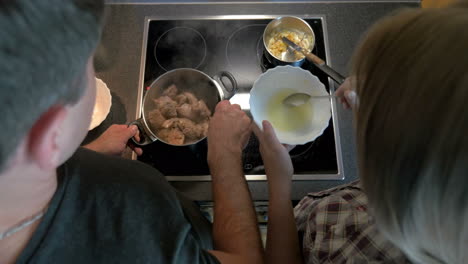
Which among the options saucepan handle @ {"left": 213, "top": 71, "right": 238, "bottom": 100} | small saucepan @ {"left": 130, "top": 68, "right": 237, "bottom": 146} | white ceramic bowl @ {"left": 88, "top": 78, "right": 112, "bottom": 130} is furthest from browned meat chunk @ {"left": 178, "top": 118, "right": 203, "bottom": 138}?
white ceramic bowl @ {"left": 88, "top": 78, "right": 112, "bottom": 130}

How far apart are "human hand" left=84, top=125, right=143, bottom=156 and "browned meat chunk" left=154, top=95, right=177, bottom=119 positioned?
8cm

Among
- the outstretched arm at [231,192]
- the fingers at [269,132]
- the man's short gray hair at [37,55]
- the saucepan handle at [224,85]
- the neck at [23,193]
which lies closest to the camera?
the man's short gray hair at [37,55]

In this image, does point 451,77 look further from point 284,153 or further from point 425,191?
point 284,153

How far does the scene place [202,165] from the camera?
0.86 meters

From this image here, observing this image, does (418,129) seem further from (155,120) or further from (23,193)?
(155,120)

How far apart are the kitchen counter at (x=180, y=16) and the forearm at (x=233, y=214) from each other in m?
0.34

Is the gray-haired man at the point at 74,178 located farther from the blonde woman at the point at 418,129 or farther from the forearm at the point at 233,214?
the blonde woman at the point at 418,129

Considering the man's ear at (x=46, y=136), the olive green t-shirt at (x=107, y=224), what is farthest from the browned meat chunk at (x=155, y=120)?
the man's ear at (x=46, y=136)

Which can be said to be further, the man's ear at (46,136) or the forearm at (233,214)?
the forearm at (233,214)

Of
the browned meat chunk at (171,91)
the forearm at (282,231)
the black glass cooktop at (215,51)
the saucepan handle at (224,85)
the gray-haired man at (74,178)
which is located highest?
the black glass cooktop at (215,51)

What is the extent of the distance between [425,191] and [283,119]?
0.54m

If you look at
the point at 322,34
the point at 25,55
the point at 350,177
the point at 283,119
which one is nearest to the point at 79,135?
the point at 25,55

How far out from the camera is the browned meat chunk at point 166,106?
0.84 meters

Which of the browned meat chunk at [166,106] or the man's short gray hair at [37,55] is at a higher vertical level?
A: the man's short gray hair at [37,55]
